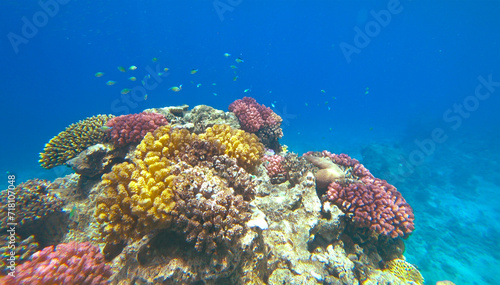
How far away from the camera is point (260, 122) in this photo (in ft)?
26.9

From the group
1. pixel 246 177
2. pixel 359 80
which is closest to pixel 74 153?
pixel 246 177

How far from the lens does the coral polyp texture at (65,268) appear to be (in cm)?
287

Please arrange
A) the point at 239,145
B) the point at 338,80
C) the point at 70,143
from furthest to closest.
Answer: the point at 338,80, the point at 70,143, the point at 239,145

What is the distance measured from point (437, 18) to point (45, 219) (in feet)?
323

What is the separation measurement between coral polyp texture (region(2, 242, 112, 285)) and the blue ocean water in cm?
1132

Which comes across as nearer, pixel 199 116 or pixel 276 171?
pixel 276 171

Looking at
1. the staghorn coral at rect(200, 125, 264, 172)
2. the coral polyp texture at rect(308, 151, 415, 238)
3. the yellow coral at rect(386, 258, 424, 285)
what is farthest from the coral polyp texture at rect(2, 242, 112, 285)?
the yellow coral at rect(386, 258, 424, 285)

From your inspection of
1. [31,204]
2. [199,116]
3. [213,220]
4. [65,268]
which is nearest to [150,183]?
[213,220]

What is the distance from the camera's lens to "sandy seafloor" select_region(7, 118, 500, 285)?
11.9 meters

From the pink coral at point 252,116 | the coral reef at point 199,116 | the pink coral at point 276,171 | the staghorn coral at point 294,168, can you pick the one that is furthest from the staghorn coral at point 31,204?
the pink coral at point 252,116

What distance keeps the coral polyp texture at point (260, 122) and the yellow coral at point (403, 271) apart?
5223mm

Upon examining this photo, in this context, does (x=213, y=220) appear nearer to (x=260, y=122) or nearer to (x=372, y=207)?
(x=372, y=207)

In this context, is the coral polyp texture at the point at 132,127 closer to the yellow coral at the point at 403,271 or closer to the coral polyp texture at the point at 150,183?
the coral polyp texture at the point at 150,183

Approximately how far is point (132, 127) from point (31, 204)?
264cm
